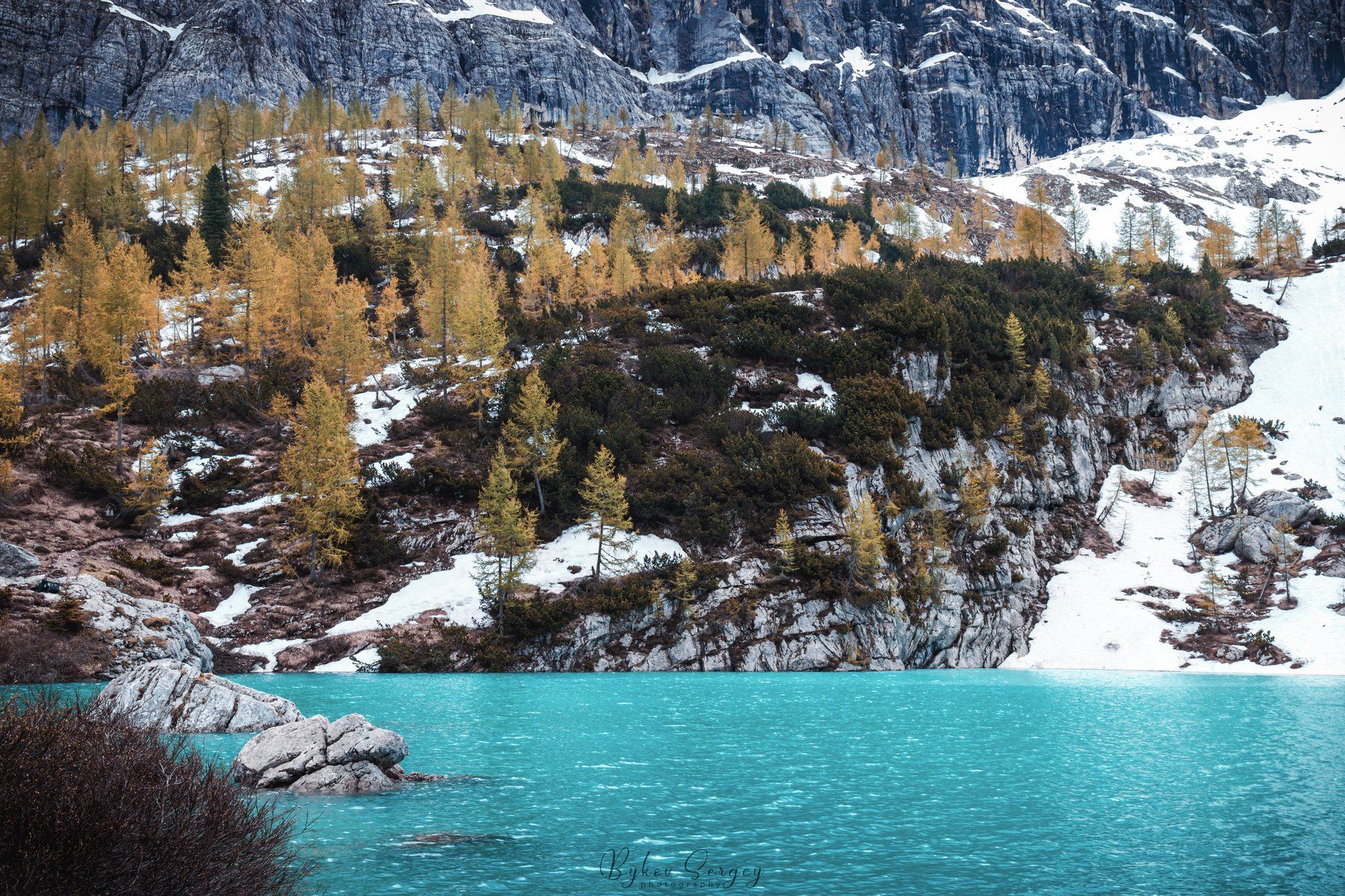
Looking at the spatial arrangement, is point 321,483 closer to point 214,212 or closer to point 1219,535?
point 214,212

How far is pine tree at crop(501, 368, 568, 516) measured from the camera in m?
46.0

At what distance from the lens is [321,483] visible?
139ft

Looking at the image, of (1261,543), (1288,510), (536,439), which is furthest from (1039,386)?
(536,439)

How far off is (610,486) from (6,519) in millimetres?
29706

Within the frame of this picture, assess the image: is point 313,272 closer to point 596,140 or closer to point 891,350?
point 891,350

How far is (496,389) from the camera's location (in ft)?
179

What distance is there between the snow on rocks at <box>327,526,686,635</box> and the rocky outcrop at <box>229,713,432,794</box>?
2313 cm

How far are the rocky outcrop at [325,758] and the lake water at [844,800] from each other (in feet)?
3.21

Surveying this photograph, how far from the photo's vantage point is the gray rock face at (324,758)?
15047 millimetres

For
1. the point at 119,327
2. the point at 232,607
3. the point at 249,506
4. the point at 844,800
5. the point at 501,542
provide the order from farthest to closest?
the point at 119,327 → the point at 249,506 → the point at 501,542 → the point at 232,607 → the point at 844,800

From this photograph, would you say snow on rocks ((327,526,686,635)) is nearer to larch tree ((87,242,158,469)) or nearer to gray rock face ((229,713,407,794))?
larch tree ((87,242,158,469))

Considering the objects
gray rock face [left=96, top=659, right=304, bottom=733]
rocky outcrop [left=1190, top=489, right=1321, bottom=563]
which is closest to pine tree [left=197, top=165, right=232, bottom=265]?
gray rock face [left=96, top=659, right=304, bottom=733]

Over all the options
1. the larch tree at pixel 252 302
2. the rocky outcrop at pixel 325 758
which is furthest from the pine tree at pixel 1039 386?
the larch tree at pixel 252 302

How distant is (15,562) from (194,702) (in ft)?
62.7
